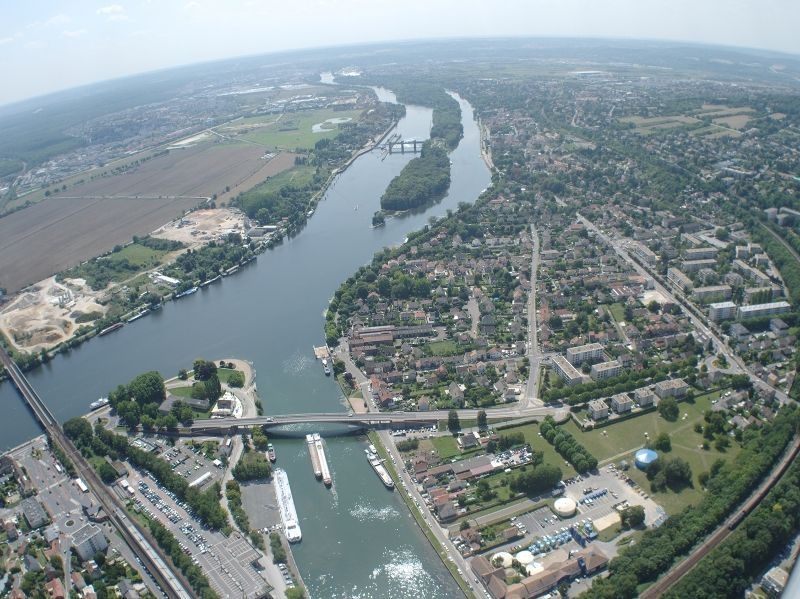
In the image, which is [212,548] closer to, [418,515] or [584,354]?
[418,515]

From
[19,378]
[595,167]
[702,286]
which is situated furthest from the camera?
[595,167]

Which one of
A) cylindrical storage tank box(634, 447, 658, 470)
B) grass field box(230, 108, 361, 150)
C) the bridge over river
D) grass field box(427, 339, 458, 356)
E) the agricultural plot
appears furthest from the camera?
grass field box(230, 108, 361, 150)

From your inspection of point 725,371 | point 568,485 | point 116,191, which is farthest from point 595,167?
point 116,191

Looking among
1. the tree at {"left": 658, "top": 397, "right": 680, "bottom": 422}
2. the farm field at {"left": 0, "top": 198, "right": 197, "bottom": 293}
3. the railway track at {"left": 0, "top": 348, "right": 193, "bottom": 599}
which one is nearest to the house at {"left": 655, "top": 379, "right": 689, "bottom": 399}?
the tree at {"left": 658, "top": 397, "right": 680, "bottom": 422}

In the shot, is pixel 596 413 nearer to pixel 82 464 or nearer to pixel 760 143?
pixel 82 464

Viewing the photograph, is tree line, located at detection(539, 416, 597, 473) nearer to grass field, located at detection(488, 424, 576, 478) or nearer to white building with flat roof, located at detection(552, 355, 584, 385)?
grass field, located at detection(488, 424, 576, 478)

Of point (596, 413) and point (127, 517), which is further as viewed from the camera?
point (596, 413)
